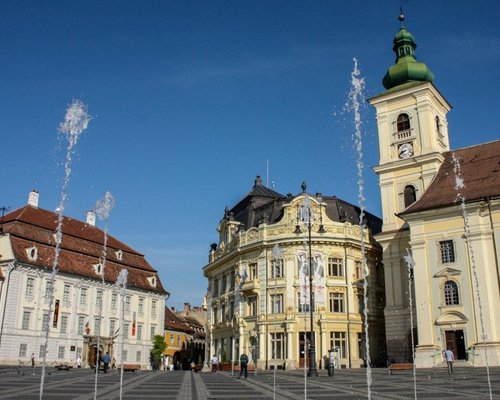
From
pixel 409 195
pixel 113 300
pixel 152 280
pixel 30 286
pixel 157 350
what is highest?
pixel 409 195

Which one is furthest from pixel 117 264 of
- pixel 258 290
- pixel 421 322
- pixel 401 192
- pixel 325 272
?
pixel 421 322

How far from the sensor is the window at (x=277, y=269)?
160 feet

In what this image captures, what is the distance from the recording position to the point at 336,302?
48.0 meters

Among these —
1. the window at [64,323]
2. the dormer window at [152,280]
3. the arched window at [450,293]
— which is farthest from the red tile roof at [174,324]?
the arched window at [450,293]

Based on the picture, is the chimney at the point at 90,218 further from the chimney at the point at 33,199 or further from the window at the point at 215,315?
the window at the point at 215,315

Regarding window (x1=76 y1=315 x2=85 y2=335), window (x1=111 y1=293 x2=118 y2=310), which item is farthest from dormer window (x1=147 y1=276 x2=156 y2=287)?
window (x1=76 y1=315 x2=85 y2=335)

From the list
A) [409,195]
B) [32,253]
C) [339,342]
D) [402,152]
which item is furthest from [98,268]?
[402,152]

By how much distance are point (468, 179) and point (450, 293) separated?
29.2 feet

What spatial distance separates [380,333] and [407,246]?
10.3m

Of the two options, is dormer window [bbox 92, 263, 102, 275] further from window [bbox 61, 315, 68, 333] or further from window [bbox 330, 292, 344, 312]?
window [bbox 330, 292, 344, 312]

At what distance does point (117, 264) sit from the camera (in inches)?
2594

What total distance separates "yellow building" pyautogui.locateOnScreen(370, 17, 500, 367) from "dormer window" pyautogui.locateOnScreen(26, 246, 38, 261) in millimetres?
33311

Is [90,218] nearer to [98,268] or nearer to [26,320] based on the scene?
[98,268]

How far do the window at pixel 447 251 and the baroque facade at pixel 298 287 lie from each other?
983 cm
